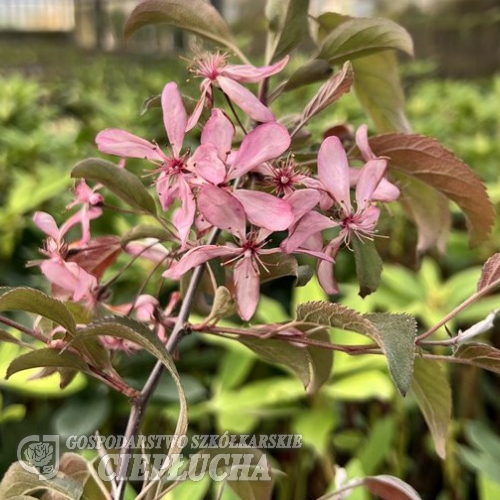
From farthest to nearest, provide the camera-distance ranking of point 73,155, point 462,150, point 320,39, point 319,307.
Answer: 1. point 462,150
2. point 73,155
3. point 320,39
4. point 319,307

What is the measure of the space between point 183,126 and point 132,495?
32cm

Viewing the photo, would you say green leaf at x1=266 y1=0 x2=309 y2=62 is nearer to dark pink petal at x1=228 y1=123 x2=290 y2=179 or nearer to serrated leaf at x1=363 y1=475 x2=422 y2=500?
dark pink petal at x1=228 y1=123 x2=290 y2=179

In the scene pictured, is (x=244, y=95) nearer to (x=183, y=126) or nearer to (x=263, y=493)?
(x=183, y=126)

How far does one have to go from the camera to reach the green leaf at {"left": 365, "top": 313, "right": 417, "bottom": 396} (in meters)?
0.31

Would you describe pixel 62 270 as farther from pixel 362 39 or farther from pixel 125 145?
pixel 362 39

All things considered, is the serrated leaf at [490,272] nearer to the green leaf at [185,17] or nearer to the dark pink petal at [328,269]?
the dark pink petal at [328,269]

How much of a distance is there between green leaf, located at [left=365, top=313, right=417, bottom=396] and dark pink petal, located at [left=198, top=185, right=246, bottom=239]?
0.07 m

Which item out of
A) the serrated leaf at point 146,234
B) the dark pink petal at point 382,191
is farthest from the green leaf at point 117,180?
the dark pink petal at point 382,191

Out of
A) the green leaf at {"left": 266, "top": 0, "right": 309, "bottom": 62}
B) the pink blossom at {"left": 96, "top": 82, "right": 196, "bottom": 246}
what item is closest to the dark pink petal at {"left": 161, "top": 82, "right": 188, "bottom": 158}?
the pink blossom at {"left": 96, "top": 82, "right": 196, "bottom": 246}

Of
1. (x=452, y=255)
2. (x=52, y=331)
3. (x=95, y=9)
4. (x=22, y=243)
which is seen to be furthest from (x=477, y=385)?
(x=95, y=9)

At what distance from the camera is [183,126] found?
0.38 m

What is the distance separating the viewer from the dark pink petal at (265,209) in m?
0.34

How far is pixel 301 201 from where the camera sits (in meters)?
0.36

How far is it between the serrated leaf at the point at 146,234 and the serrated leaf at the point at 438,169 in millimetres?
132
